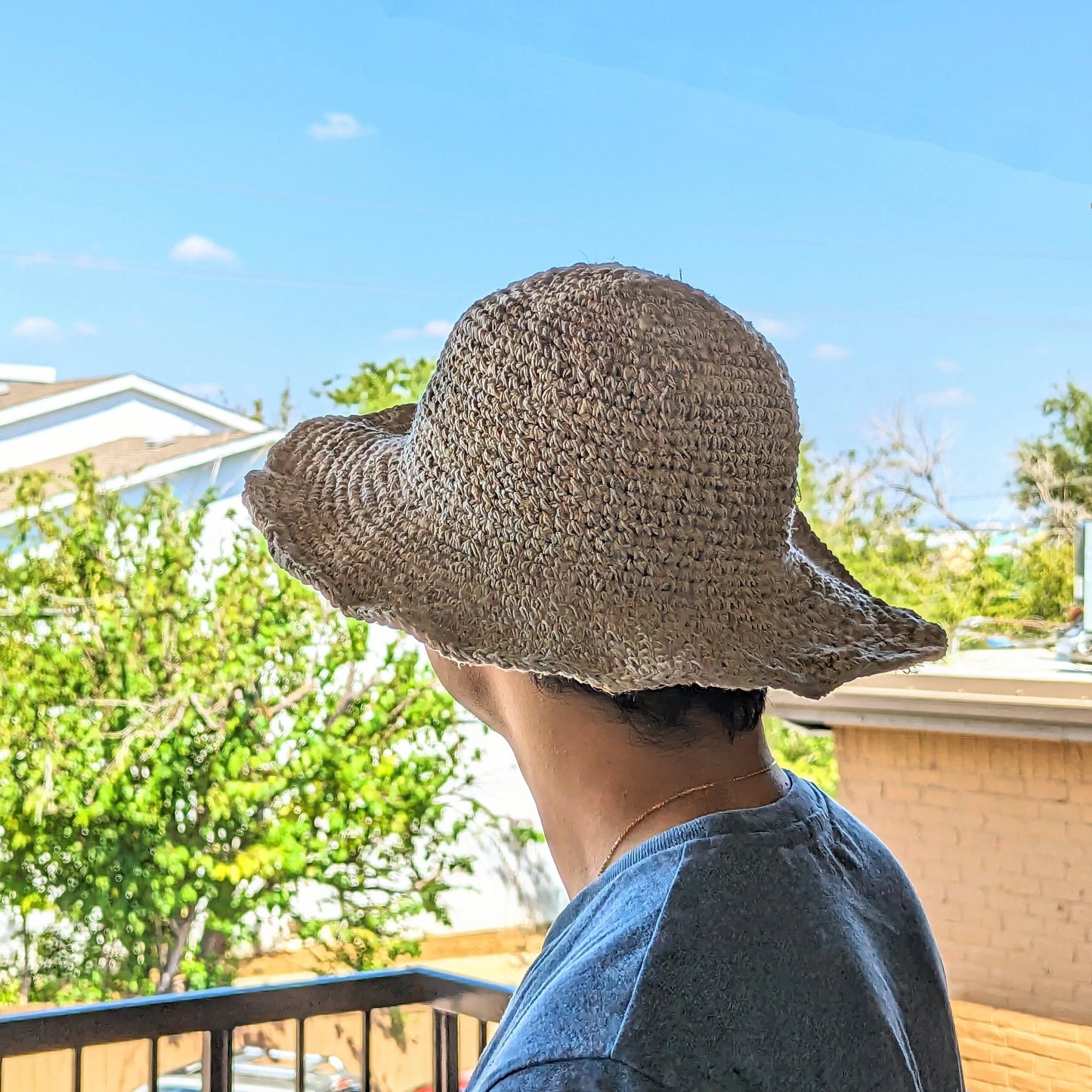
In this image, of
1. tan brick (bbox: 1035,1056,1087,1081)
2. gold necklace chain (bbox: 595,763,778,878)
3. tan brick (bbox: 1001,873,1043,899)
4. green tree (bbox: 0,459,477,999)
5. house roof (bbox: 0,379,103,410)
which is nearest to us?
gold necklace chain (bbox: 595,763,778,878)

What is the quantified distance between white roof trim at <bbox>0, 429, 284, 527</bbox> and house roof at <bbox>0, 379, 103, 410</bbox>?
1101 millimetres

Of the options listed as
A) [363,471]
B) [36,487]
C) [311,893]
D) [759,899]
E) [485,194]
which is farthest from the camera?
[485,194]

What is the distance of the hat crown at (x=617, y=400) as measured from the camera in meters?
0.48

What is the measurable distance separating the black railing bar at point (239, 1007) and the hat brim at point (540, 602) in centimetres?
84

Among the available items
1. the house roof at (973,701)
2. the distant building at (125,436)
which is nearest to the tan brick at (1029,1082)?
the house roof at (973,701)

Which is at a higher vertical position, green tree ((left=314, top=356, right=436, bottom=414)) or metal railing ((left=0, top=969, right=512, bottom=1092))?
green tree ((left=314, top=356, right=436, bottom=414))

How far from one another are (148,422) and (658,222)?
480 cm

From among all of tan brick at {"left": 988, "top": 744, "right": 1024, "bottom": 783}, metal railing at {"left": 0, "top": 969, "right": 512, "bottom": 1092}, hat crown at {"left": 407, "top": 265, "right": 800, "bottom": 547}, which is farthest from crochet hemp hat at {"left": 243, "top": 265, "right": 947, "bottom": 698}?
tan brick at {"left": 988, "top": 744, "right": 1024, "bottom": 783}

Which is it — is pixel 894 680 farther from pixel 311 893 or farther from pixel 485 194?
pixel 485 194

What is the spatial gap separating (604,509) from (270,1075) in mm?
4353

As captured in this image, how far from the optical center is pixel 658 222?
9258 millimetres

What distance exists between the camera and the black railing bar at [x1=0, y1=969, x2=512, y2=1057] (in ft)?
4.02

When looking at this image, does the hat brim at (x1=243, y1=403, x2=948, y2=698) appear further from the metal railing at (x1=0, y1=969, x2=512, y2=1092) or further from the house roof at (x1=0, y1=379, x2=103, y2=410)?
the house roof at (x1=0, y1=379, x2=103, y2=410)

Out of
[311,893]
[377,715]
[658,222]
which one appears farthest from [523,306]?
[658,222]
